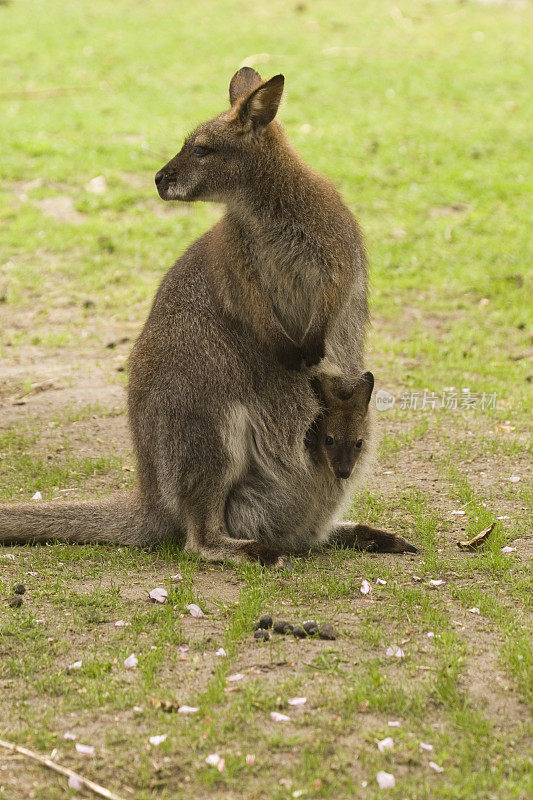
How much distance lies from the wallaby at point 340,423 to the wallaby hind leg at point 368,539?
13.7 inches

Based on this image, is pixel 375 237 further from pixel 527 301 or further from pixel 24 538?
pixel 24 538

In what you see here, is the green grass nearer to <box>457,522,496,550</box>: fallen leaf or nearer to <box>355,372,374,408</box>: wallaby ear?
<box>457,522,496,550</box>: fallen leaf

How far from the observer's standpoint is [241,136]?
4.59m

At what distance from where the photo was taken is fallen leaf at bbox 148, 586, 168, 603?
4156 mm

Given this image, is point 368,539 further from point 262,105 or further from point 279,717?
point 262,105

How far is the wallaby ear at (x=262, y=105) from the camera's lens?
4418 millimetres

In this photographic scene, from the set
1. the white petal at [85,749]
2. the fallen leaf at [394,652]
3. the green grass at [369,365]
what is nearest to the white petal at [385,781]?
the green grass at [369,365]

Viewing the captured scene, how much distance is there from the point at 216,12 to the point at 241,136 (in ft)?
41.4

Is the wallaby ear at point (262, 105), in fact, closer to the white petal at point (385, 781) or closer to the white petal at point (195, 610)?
the white petal at point (195, 610)

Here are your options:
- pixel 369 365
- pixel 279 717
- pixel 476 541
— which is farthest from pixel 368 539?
pixel 369 365

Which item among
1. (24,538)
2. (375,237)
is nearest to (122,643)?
(24,538)

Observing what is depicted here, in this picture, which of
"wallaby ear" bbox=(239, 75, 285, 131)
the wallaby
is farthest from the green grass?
"wallaby ear" bbox=(239, 75, 285, 131)

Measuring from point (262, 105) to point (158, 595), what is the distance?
2085 millimetres

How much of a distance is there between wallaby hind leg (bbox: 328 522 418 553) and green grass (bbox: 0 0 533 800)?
12 cm
